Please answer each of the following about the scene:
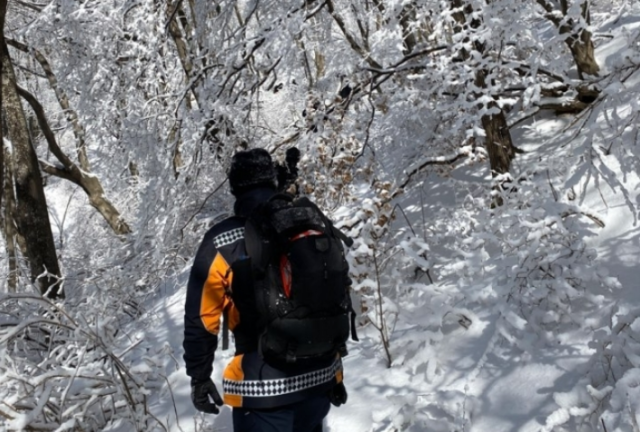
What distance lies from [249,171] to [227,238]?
0.33 metres

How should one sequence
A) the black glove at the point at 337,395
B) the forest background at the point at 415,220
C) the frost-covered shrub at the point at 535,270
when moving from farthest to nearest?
the frost-covered shrub at the point at 535,270 → the forest background at the point at 415,220 → the black glove at the point at 337,395

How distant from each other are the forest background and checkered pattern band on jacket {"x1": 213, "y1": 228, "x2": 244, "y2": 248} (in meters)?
1.38

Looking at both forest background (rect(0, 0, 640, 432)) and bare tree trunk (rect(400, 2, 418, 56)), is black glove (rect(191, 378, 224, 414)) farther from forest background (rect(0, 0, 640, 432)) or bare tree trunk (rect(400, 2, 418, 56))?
bare tree trunk (rect(400, 2, 418, 56))

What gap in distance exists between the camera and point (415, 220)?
5.69 metres

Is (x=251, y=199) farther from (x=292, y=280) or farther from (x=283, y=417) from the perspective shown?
(x=283, y=417)

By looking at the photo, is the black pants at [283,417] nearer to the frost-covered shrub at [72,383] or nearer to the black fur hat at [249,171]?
the black fur hat at [249,171]

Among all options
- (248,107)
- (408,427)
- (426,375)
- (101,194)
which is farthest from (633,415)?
(101,194)

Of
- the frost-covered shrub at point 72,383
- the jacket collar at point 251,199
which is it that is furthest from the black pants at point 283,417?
the frost-covered shrub at point 72,383

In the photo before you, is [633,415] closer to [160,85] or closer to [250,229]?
[250,229]

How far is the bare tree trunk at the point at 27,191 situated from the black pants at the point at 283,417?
15.9 feet

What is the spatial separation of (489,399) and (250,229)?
5.78ft

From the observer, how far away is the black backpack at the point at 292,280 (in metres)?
2.28

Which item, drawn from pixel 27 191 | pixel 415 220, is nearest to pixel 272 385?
pixel 415 220

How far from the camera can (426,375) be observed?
11.9ft
